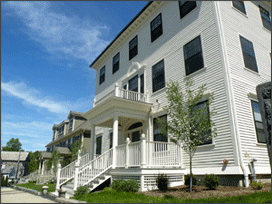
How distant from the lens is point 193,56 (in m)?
11.5

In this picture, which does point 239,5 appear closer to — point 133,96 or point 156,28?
point 156,28

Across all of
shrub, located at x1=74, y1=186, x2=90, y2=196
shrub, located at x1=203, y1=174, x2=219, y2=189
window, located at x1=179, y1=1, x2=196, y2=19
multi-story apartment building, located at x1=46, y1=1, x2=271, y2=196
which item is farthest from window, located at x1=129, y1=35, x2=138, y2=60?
shrub, located at x1=203, y1=174, x2=219, y2=189

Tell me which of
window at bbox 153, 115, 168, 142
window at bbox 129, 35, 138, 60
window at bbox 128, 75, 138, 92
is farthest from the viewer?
window at bbox 129, 35, 138, 60

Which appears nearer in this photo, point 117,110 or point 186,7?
point 117,110

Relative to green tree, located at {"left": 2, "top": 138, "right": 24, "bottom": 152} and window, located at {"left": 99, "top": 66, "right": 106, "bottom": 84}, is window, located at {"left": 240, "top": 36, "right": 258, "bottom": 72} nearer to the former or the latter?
window, located at {"left": 99, "top": 66, "right": 106, "bottom": 84}

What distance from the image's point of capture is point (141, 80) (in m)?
15.3

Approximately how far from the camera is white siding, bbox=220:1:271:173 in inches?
356

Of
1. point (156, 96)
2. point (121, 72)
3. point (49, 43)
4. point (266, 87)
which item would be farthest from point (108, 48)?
point (266, 87)

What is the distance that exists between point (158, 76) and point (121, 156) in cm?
579

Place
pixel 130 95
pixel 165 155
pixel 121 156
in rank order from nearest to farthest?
pixel 165 155
pixel 121 156
pixel 130 95

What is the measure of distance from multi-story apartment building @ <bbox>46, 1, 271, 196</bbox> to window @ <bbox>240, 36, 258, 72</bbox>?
6cm

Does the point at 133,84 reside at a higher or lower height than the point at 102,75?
lower

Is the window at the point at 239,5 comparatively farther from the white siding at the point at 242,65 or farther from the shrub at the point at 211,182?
the shrub at the point at 211,182

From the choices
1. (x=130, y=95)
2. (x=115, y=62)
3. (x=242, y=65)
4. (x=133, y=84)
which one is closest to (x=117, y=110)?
(x=130, y=95)
